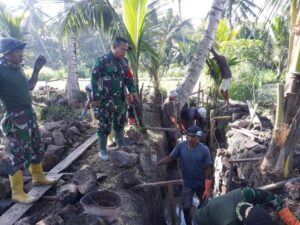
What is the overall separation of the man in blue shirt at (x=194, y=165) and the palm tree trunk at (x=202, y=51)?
322 cm

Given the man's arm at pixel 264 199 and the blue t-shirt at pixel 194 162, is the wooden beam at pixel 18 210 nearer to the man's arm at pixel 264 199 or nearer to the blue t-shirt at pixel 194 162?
the blue t-shirt at pixel 194 162

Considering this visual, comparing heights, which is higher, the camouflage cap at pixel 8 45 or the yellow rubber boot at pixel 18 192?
the camouflage cap at pixel 8 45

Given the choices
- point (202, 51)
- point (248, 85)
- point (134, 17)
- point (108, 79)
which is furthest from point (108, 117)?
point (248, 85)

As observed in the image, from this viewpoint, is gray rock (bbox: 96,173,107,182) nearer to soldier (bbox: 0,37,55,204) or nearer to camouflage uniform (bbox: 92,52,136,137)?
camouflage uniform (bbox: 92,52,136,137)

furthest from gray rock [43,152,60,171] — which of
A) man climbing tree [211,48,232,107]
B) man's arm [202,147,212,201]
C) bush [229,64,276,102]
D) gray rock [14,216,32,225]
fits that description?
bush [229,64,276,102]

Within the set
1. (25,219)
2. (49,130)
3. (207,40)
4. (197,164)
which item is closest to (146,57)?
(207,40)

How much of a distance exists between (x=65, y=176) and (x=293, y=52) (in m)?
3.44

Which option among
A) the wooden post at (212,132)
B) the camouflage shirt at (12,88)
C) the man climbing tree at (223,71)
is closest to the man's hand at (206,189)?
the camouflage shirt at (12,88)

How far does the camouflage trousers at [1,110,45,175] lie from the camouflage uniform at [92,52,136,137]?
44.6 inches

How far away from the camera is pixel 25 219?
11.4ft

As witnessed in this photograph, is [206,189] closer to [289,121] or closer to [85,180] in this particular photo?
[289,121]

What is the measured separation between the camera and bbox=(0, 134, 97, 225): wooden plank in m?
3.60

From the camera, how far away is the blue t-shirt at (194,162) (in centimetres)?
468

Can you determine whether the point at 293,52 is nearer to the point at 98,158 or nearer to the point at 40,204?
the point at 98,158
